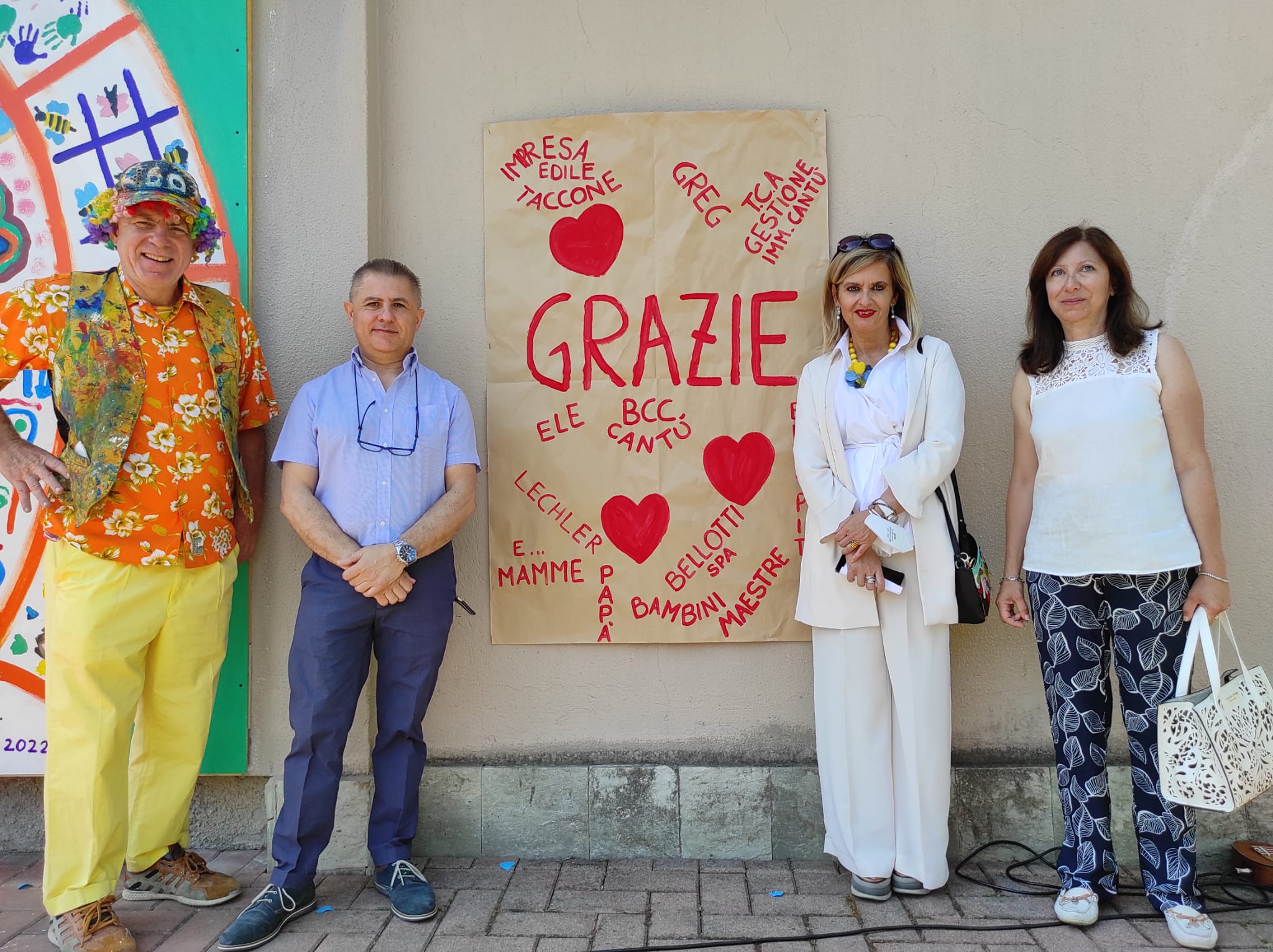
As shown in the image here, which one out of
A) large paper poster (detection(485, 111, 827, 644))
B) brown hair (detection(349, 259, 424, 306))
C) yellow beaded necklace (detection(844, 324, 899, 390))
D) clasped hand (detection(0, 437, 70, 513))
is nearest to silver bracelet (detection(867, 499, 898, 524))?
yellow beaded necklace (detection(844, 324, 899, 390))

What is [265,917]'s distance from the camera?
2.70 m


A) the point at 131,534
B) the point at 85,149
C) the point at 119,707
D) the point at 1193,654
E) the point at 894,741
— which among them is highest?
the point at 85,149

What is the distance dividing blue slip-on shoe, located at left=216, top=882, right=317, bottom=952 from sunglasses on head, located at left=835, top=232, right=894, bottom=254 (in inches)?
115

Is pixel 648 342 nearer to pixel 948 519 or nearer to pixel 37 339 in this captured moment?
pixel 948 519

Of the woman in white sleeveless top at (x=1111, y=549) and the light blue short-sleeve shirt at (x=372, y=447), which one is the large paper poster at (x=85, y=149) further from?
the woman in white sleeveless top at (x=1111, y=549)

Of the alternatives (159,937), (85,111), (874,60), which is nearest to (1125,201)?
(874,60)

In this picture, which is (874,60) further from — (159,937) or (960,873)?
(159,937)

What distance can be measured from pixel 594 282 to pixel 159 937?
2.76m

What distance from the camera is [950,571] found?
9.38ft

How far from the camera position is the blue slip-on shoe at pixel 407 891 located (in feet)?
9.18

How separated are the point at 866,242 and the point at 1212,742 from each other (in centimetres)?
190

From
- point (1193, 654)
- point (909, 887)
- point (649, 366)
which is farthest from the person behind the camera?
point (649, 366)

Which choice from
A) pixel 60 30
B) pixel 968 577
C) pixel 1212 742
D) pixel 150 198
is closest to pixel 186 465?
pixel 150 198

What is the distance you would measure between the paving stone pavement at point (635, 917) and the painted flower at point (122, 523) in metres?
1.32
